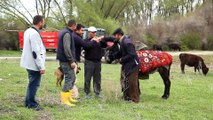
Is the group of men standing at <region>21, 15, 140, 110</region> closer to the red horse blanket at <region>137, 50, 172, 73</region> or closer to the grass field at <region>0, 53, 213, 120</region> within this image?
the grass field at <region>0, 53, 213, 120</region>

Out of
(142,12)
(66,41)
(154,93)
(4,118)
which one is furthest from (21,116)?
(142,12)

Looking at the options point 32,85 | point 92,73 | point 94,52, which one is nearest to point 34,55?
point 32,85

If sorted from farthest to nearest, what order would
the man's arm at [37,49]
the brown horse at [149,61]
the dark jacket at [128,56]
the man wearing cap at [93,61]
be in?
1. the brown horse at [149,61]
2. the man wearing cap at [93,61]
3. the dark jacket at [128,56]
4. the man's arm at [37,49]

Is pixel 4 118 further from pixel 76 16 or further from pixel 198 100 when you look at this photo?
pixel 76 16

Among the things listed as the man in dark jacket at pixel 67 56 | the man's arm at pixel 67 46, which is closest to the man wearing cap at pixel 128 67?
the man in dark jacket at pixel 67 56

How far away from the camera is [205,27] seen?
44469 millimetres

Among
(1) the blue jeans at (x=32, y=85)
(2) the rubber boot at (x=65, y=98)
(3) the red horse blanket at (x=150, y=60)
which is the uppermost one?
(3) the red horse blanket at (x=150, y=60)

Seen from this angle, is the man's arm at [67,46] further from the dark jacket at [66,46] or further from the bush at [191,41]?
the bush at [191,41]

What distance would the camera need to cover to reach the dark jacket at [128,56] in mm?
9484

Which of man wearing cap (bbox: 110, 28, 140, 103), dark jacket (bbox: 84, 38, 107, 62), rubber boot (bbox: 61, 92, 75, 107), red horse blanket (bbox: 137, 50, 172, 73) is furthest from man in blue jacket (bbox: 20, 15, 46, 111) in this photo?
red horse blanket (bbox: 137, 50, 172, 73)

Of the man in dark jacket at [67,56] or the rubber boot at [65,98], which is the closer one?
the man in dark jacket at [67,56]

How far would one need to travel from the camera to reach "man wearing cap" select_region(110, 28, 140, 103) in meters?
9.52

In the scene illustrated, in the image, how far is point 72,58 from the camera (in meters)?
8.43

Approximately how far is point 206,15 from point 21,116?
4185cm
